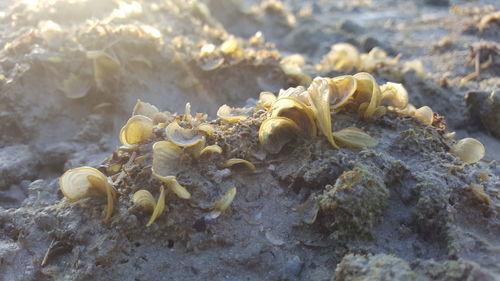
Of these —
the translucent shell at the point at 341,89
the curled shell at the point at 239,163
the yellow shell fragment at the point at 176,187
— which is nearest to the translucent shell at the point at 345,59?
the translucent shell at the point at 341,89

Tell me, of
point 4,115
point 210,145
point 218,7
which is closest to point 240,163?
point 210,145

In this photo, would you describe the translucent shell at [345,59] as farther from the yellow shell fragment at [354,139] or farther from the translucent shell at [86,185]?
the translucent shell at [86,185]

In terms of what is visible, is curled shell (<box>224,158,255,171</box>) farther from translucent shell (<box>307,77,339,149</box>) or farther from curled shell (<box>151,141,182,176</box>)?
translucent shell (<box>307,77,339,149</box>)

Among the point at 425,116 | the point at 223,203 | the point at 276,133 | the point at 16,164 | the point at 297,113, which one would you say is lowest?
the point at 16,164

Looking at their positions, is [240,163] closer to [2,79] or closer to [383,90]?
[383,90]

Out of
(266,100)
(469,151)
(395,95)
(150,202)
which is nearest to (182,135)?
(150,202)

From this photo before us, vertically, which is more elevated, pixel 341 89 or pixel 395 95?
pixel 341 89

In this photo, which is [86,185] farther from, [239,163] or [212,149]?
[239,163]
